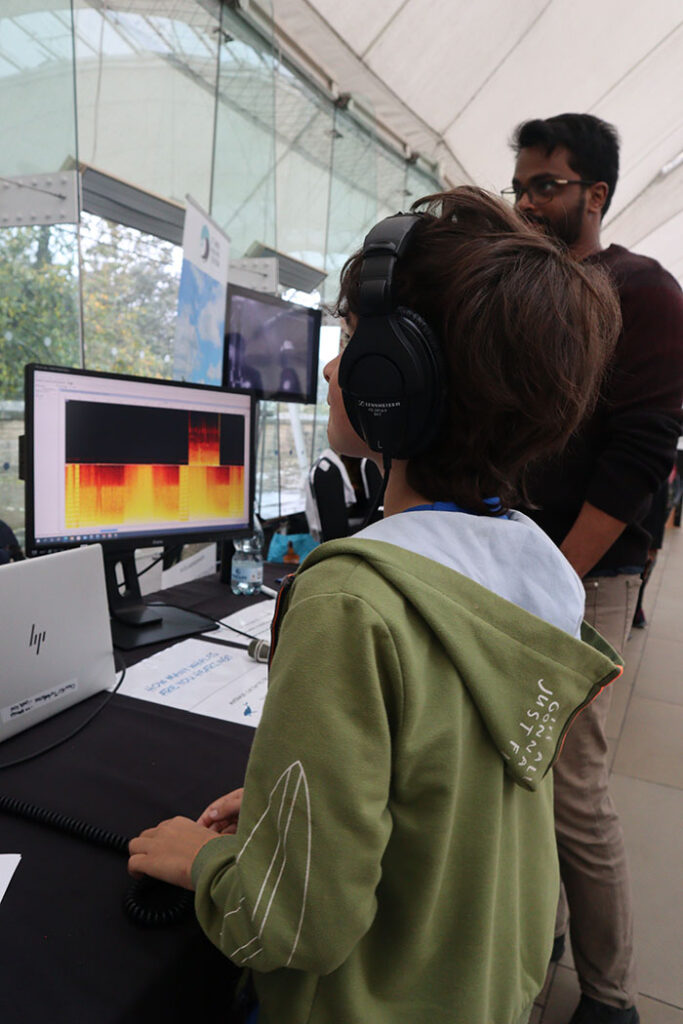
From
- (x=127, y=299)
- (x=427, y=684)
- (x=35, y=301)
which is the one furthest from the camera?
(x=127, y=299)

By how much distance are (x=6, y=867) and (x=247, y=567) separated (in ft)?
3.40

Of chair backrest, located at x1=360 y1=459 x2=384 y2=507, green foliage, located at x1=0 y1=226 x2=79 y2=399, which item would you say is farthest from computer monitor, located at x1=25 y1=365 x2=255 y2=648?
chair backrest, located at x1=360 y1=459 x2=384 y2=507

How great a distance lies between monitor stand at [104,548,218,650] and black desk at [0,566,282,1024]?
0.27 m

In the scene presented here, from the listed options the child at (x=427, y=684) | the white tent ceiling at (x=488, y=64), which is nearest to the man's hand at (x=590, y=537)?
the child at (x=427, y=684)

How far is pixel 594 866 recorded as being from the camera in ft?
3.68

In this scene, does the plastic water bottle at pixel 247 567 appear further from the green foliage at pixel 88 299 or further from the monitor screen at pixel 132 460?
the green foliage at pixel 88 299

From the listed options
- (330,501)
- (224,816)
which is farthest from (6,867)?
(330,501)

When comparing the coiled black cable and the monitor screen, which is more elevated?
the monitor screen

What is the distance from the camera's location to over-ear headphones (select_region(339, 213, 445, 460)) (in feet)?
1.87

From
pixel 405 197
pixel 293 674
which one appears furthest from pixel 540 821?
pixel 405 197

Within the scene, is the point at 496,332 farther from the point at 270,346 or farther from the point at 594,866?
the point at 270,346

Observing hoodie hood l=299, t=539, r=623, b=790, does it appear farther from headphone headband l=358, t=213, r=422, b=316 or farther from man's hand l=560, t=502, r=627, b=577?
man's hand l=560, t=502, r=627, b=577

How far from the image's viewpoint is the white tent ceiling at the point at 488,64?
3.83m

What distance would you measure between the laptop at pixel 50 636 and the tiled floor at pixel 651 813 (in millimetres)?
1170
